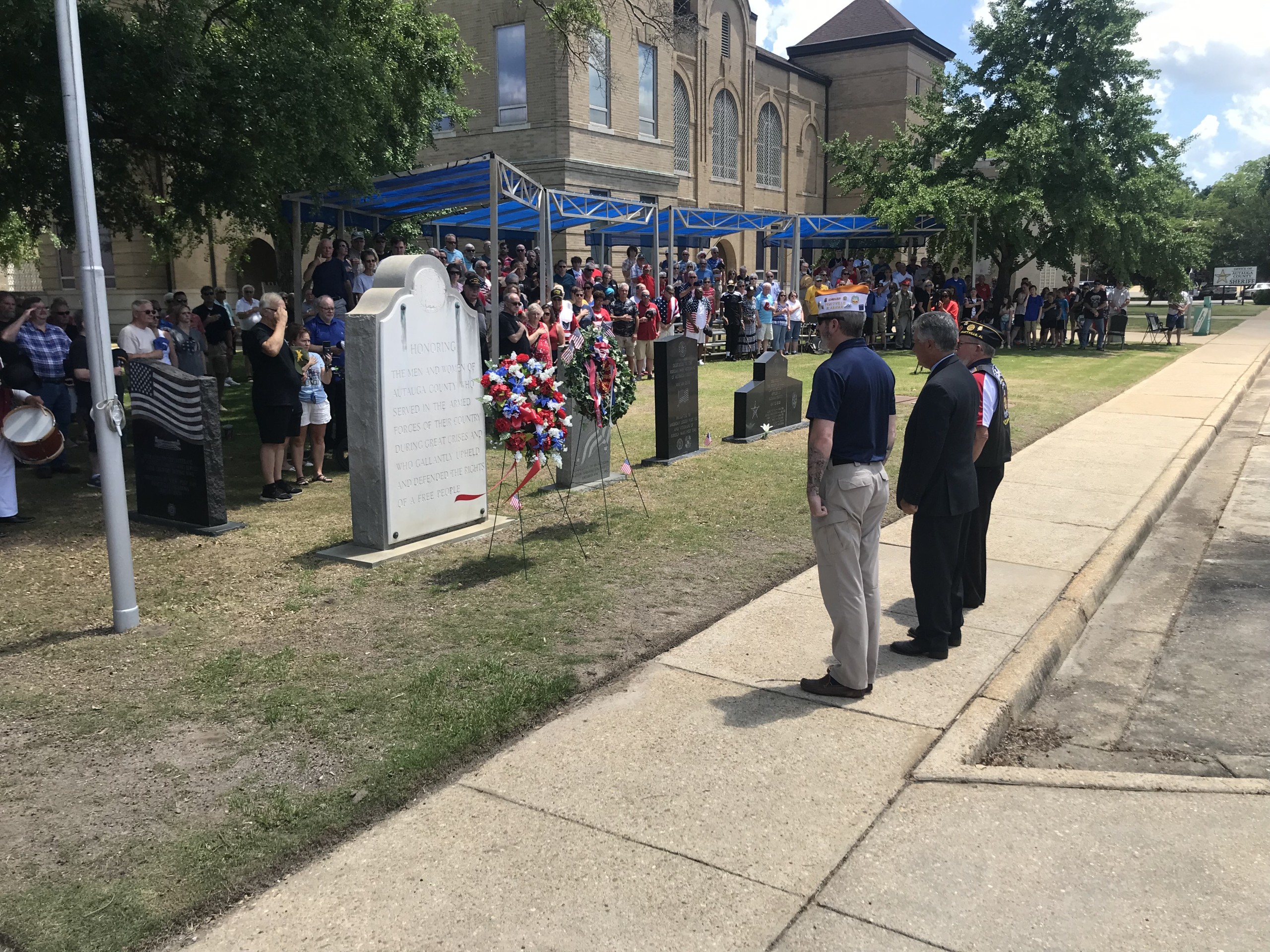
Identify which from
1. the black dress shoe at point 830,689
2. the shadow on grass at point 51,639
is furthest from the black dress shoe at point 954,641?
the shadow on grass at point 51,639

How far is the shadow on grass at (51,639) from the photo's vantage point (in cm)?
602

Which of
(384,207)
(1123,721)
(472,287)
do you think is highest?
(384,207)

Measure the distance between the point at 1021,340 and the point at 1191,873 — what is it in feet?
99.0

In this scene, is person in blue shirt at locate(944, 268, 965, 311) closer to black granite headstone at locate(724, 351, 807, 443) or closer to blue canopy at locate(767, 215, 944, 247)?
blue canopy at locate(767, 215, 944, 247)

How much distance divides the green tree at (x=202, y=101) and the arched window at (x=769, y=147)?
1484 inches

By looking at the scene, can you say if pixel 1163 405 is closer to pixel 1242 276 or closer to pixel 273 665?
pixel 273 665

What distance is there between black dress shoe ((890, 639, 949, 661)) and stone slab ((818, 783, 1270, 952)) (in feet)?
4.83

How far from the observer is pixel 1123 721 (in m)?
5.42

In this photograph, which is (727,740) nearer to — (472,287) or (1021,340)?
(472,287)

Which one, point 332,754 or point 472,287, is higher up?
point 472,287

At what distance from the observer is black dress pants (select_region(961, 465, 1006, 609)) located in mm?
6504

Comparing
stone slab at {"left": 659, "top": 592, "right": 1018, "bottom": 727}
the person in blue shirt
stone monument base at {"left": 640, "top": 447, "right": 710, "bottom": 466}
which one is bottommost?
stone slab at {"left": 659, "top": 592, "right": 1018, "bottom": 727}

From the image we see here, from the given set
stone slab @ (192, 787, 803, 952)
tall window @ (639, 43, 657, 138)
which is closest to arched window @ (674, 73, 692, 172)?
tall window @ (639, 43, 657, 138)

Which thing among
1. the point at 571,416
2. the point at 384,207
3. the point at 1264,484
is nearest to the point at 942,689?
the point at 571,416
